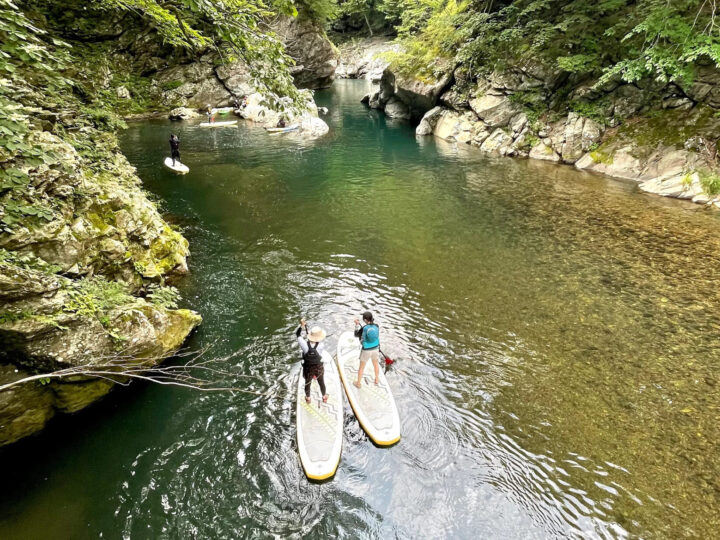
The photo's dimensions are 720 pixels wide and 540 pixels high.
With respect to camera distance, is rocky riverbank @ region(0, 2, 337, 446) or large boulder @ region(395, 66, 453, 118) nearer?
rocky riverbank @ region(0, 2, 337, 446)

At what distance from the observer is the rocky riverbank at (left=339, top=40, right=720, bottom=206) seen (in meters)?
18.3

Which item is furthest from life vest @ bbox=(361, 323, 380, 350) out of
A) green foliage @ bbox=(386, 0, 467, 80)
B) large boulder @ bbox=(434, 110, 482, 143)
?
green foliage @ bbox=(386, 0, 467, 80)

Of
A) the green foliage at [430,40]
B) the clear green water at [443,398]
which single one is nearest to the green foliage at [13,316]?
the clear green water at [443,398]

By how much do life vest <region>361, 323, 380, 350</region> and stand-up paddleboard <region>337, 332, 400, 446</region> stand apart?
646 millimetres

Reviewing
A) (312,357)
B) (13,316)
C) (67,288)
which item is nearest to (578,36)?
(312,357)

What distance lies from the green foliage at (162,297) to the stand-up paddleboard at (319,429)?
3.55m

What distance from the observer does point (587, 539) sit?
16.9ft

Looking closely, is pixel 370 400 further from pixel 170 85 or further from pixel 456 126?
pixel 170 85

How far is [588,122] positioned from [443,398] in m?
23.0

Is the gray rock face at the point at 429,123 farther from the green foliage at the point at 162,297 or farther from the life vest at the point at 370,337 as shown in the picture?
the life vest at the point at 370,337

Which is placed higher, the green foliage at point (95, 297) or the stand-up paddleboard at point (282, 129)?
the green foliage at point (95, 297)

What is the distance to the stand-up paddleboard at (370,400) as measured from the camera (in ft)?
21.4

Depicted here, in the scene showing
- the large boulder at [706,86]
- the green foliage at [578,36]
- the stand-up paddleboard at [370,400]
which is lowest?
the stand-up paddleboard at [370,400]

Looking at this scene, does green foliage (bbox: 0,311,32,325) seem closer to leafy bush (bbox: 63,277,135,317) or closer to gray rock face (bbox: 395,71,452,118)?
leafy bush (bbox: 63,277,135,317)
